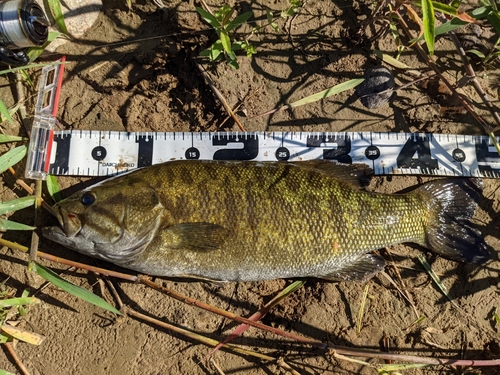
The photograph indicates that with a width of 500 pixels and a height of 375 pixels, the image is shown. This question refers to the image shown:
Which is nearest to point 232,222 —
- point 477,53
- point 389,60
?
point 389,60

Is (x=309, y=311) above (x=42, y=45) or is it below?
below

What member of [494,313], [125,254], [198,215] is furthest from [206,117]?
[494,313]

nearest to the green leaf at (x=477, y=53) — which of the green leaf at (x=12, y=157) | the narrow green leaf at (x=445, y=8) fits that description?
the narrow green leaf at (x=445, y=8)

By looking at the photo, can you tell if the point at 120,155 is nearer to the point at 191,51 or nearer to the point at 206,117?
the point at 206,117

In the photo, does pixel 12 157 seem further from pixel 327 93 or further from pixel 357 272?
pixel 357 272

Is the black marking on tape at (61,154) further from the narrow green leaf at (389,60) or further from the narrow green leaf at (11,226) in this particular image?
the narrow green leaf at (389,60)

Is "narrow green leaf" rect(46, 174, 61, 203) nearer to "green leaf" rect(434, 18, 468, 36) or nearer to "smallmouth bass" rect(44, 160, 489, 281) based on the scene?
"smallmouth bass" rect(44, 160, 489, 281)

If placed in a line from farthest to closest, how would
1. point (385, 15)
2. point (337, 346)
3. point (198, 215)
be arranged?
1. point (385, 15)
2. point (337, 346)
3. point (198, 215)
